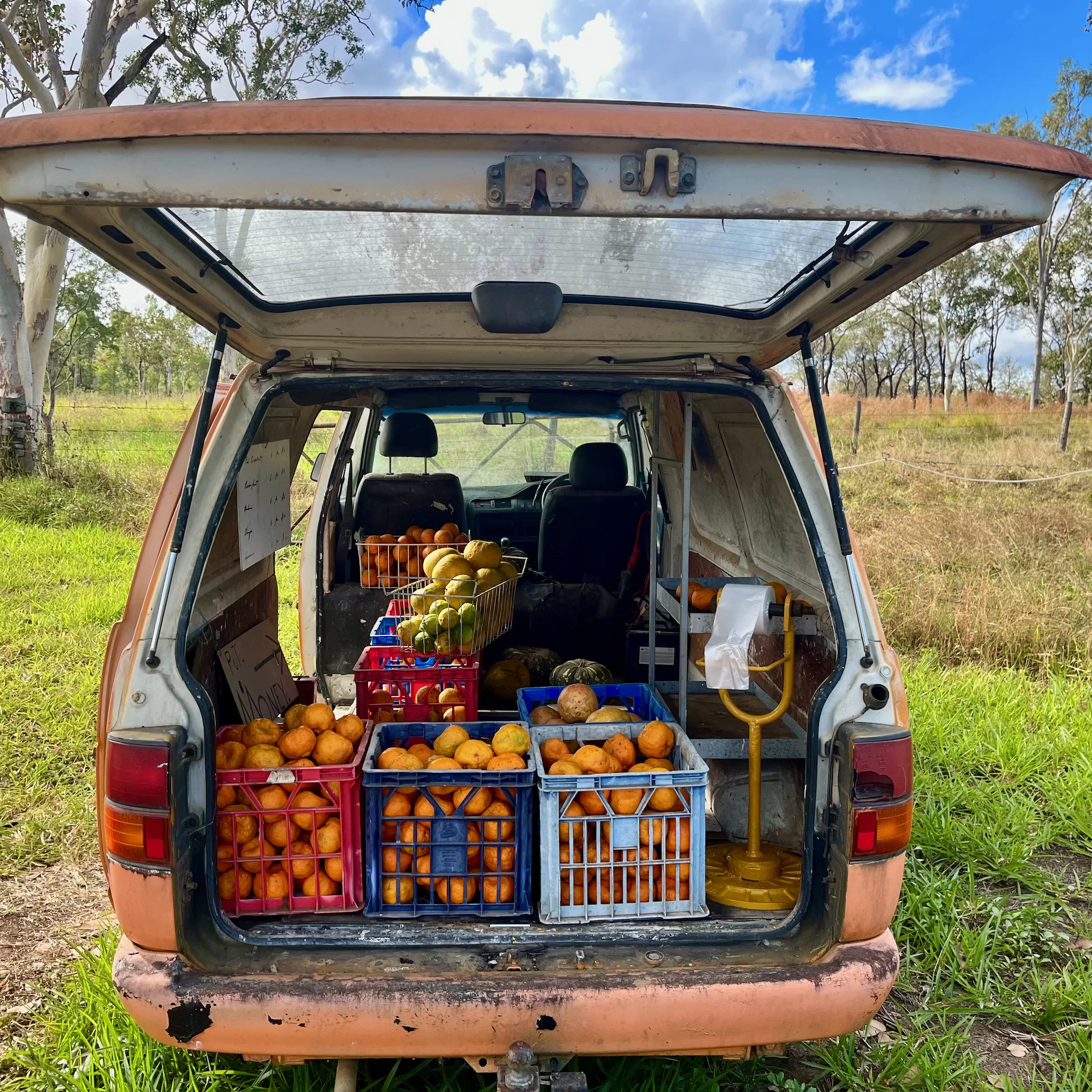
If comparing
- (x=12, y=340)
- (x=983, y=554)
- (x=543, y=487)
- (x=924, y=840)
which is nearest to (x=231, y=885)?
(x=924, y=840)

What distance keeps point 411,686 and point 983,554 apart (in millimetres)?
6469

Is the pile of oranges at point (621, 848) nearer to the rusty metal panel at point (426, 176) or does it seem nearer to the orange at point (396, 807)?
the orange at point (396, 807)

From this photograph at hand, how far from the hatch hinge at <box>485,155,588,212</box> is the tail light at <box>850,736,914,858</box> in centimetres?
131

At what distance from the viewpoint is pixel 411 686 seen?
313 centimetres

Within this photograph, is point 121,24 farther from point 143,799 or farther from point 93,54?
point 143,799

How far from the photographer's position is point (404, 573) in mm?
3959

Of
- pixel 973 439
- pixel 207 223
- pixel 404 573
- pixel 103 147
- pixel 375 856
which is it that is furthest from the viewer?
pixel 973 439

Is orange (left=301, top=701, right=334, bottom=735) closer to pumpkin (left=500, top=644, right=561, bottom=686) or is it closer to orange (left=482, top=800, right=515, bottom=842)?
orange (left=482, top=800, right=515, bottom=842)

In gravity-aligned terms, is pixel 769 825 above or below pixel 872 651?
below

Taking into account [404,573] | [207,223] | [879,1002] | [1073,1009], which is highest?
[207,223]

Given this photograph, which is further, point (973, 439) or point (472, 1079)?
point (973, 439)

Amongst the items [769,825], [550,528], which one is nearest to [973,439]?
[550,528]

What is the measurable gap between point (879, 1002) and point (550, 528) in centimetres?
299

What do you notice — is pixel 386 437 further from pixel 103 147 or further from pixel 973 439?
pixel 973 439
